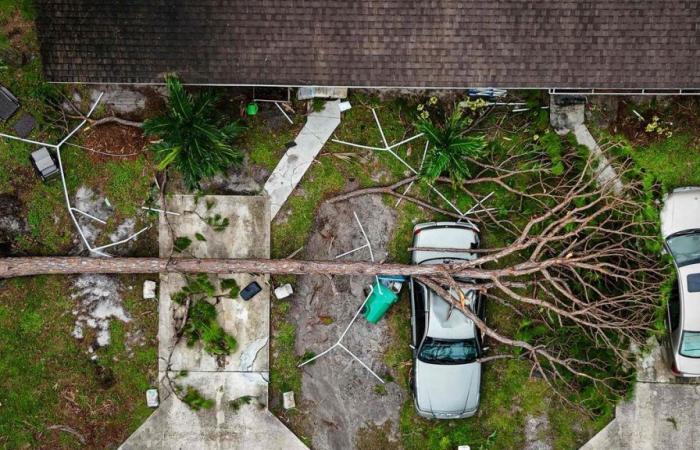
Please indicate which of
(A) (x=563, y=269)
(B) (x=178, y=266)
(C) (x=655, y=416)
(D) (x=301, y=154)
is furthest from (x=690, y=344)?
(B) (x=178, y=266)

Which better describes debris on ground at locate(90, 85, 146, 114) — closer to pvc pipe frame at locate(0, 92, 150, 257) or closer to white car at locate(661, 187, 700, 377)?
pvc pipe frame at locate(0, 92, 150, 257)

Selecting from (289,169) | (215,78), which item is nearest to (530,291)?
(289,169)

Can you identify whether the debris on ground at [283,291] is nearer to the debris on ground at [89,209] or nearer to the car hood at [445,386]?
the car hood at [445,386]

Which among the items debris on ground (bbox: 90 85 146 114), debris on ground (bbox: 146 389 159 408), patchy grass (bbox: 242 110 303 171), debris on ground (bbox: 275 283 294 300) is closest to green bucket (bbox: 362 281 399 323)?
debris on ground (bbox: 275 283 294 300)

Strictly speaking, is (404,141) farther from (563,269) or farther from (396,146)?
(563,269)

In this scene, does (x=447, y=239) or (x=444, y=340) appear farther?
(x=447, y=239)

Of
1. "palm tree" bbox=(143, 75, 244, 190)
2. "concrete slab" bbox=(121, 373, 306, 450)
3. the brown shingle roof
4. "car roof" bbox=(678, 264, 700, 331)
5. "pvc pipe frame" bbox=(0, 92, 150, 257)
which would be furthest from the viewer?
"concrete slab" bbox=(121, 373, 306, 450)

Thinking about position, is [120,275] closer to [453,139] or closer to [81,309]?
[81,309]
